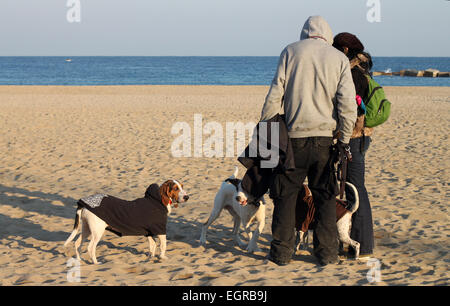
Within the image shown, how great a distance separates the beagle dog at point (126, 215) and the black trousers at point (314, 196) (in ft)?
3.29

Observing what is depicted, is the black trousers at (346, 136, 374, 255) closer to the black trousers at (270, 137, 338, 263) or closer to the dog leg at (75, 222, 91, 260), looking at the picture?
the black trousers at (270, 137, 338, 263)

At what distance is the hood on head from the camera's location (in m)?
4.23

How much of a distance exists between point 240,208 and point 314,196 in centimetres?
84

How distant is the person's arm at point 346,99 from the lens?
4.07 meters

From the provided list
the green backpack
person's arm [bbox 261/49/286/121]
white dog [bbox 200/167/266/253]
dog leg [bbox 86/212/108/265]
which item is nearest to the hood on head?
person's arm [bbox 261/49/286/121]

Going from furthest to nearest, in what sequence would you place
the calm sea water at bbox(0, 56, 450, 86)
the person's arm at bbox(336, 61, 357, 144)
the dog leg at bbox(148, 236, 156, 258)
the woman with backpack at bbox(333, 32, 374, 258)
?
1. the calm sea water at bbox(0, 56, 450, 86)
2. the dog leg at bbox(148, 236, 156, 258)
3. the woman with backpack at bbox(333, 32, 374, 258)
4. the person's arm at bbox(336, 61, 357, 144)

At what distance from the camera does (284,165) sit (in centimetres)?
425

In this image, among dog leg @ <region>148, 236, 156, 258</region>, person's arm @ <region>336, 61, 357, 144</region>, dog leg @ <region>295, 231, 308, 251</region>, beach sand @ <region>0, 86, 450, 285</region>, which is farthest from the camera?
dog leg @ <region>295, 231, 308, 251</region>

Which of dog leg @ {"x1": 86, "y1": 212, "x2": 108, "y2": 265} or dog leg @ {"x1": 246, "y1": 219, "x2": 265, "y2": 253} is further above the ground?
dog leg @ {"x1": 86, "y1": 212, "x2": 108, "y2": 265}

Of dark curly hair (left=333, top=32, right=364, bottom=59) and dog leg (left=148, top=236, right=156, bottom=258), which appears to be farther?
dog leg (left=148, top=236, right=156, bottom=258)
